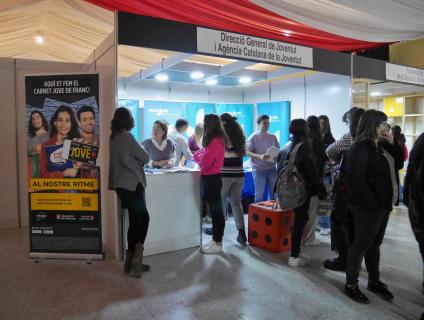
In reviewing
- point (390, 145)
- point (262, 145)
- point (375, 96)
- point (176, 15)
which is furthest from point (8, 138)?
point (375, 96)

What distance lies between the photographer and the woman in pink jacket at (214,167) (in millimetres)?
3561

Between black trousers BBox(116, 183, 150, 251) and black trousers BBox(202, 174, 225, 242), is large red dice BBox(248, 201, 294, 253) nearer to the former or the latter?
black trousers BBox(202, 174, 225, 242)

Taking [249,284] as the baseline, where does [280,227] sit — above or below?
above

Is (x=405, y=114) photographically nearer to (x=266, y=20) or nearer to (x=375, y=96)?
(x=375, y=96)

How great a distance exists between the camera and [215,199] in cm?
364

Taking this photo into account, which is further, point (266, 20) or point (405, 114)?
point (405, 114)

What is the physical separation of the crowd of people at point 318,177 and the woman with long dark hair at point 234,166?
0.01 m

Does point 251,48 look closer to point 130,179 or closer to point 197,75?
point 130,179

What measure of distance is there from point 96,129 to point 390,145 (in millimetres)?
2553

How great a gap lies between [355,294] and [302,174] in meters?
1.06

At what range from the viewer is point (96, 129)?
3.29 m

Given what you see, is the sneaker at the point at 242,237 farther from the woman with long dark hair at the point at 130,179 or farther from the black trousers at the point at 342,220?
the woman with long dark hair at the point at 130,179

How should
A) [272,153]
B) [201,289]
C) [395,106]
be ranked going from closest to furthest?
[201,289] → [272,153] → [395,106]

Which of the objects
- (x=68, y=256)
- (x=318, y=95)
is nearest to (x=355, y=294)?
(x=68, y=256)
